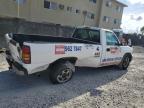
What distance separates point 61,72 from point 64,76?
300mm

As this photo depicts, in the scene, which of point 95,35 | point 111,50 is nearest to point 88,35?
point 95,35

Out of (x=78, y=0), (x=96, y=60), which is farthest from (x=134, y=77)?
(x=78, y=0)

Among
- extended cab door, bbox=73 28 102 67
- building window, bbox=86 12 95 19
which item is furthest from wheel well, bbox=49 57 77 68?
building window, bbox=86 12 95 19

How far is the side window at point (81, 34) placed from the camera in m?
8.37

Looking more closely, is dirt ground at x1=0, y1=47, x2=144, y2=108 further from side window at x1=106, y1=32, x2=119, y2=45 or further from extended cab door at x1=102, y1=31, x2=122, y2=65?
side window at x1=106, y1=32, x2=119, y2=45

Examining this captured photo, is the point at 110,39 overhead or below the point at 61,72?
overhead

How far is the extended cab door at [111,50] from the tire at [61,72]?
6.01ft

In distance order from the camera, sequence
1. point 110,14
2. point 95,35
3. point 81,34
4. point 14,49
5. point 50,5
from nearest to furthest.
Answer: point 14,49 < point 95,35 < point 81,34 < point 50,5 < point 110,14

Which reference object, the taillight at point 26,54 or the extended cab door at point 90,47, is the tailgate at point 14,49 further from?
the extended cab door at point 90,47

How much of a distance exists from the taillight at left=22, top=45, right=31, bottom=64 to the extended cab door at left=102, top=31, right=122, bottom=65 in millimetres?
3375

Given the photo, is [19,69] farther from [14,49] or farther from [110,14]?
[110,14]

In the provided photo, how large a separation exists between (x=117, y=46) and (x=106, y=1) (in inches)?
1081

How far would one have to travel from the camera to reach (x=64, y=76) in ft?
22.2

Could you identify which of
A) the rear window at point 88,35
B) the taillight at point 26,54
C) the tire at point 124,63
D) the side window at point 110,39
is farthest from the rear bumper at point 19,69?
the tire at point 124,63
